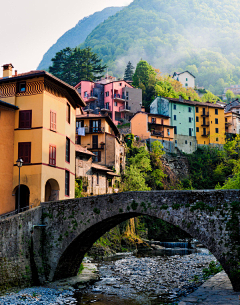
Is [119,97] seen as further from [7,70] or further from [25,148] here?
[25,148]

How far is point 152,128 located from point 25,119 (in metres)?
47.3

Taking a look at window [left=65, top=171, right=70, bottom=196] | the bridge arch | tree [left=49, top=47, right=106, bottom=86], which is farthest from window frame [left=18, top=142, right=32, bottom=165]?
tree [left=49, top=47, right=106, bottom=86]

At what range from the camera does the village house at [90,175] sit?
1642 inches

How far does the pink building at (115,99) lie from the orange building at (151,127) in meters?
9.36

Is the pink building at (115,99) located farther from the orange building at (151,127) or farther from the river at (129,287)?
the river at (129,287)

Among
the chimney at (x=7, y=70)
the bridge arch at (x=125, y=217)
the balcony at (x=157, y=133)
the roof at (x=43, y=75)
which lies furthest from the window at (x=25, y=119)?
the balcony at (x=157, y=133)

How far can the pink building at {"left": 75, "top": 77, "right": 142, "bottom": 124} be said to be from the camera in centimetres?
7969

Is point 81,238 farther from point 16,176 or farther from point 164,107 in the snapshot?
point 164,107

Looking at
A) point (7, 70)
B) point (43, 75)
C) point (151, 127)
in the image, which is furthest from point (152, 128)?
point (43, 75)

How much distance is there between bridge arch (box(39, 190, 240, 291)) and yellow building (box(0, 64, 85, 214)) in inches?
118

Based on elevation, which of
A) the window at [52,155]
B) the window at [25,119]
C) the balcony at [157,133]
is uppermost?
the balcony at [157,133]

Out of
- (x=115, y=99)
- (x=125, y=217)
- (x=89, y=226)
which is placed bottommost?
(x=89, y=226)

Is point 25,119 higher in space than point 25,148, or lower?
higher

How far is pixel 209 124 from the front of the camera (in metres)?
78.9
